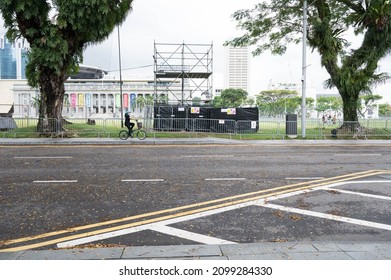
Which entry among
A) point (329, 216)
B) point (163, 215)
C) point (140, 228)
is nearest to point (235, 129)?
point (329, 216)

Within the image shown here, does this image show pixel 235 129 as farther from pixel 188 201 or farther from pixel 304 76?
pixel 188 201

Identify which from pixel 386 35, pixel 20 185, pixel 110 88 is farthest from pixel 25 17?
pixel 110 88

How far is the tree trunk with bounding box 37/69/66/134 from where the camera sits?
68.4 ft

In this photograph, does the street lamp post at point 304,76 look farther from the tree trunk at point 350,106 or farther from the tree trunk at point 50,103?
the tree trunk at point 50,103

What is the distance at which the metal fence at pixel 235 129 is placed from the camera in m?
21.4

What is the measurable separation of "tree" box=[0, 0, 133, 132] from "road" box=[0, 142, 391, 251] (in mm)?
9344

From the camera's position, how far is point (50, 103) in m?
21.1

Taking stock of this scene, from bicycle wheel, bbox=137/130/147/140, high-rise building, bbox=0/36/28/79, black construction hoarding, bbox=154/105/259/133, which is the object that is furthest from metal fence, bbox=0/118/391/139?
high-rise building, bbox=0/36/28/79

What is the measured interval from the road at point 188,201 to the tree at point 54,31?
934cm

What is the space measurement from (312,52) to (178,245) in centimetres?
2319

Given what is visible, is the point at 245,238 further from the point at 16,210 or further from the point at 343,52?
the point at 343,52

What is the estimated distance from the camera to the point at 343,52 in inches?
961

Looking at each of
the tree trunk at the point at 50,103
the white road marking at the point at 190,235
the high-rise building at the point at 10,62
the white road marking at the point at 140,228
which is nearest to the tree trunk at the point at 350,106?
the tree trunk at the point at 50,103

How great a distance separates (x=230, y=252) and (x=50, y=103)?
65.0 ft
